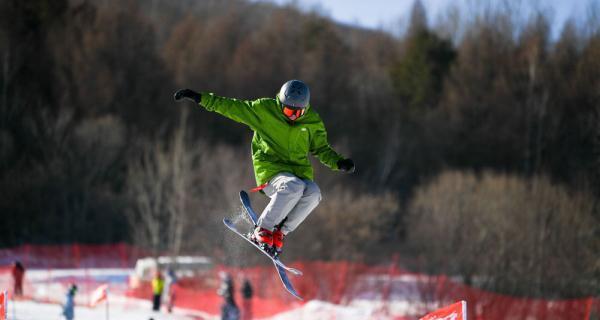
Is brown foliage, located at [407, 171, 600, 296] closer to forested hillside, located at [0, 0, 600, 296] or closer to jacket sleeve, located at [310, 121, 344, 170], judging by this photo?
forested hillside, located at [0, 0, 600, 296]

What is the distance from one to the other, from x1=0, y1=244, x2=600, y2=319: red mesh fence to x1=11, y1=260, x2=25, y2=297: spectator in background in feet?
1.35

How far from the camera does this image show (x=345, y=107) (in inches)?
2108

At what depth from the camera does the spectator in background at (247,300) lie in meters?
17.6

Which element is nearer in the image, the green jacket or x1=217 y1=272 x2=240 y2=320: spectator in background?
the green jacket

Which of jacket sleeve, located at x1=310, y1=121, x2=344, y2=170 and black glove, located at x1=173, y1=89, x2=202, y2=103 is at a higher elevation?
black glove, located at x1=173, y1=89, x2=202, y2=103

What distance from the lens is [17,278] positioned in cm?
2050

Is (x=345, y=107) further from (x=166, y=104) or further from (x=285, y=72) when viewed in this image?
(x=166, y=104)

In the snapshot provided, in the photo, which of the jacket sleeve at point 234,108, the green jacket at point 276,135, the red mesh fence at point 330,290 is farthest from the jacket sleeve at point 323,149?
the red mesh fence at point 330,290

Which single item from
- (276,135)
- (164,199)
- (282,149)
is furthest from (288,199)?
(164,199)

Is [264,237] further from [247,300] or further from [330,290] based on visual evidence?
[330,290]

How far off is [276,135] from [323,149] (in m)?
0.66

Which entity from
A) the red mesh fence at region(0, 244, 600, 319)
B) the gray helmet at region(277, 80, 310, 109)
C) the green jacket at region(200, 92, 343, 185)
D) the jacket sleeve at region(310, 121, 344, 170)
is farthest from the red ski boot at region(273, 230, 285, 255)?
the red mesh fence at region(0, 244, 600, 319)

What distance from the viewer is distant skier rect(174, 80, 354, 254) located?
8.41m

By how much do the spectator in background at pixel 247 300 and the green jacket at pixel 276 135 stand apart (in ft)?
30.0
